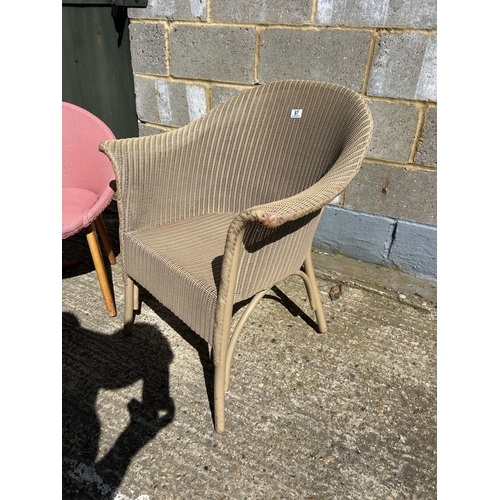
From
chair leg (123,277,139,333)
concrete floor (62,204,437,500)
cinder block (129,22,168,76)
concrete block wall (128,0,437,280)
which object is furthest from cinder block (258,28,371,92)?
chair leg (123,277,139,333)

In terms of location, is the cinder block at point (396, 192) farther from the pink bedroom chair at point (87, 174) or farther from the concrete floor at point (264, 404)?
the pink bedroom chair at point (87, 174)

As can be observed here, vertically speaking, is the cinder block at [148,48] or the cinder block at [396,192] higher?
the cinder block at [148,48]

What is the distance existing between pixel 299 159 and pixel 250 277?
0.61 metres

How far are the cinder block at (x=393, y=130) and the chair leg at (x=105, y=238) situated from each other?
1.56 meters

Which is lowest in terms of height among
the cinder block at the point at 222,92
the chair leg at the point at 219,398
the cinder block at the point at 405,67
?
the chair leg at the point at 219,398

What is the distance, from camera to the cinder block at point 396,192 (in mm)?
2129

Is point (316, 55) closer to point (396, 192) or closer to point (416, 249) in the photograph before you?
point (396, 192)

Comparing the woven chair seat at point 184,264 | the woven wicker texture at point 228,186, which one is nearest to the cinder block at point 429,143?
the woven wicker texture at point 228,186

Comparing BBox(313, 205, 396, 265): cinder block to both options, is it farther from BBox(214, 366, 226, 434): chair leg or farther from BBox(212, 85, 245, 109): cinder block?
BBox(214, 366, 226, 434): chair leg

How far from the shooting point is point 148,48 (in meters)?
2.43

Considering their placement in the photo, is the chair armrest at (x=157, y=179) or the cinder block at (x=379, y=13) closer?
the chair armrest at (x=157, y=179)

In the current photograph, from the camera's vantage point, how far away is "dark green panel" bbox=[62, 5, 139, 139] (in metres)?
2.56

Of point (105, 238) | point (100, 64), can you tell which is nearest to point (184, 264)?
point (105, 238)

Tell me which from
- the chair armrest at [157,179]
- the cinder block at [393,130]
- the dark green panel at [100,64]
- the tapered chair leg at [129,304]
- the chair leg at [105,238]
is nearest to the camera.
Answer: the chair armrest at [157,179]
